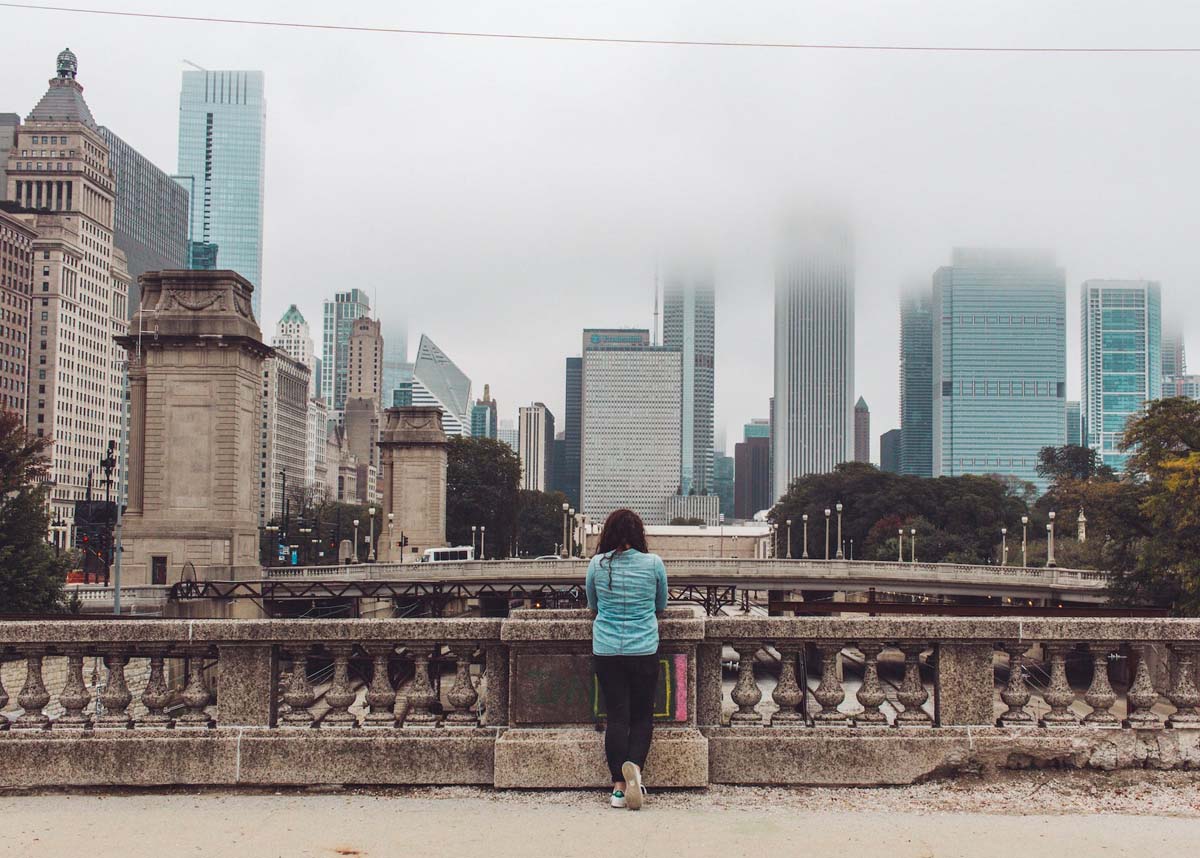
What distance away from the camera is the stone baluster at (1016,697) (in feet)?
25.6

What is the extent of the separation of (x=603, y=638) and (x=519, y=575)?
195 ft

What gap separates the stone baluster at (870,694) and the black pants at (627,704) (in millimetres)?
1628

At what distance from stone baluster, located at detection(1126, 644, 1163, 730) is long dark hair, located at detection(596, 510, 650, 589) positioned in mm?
3764

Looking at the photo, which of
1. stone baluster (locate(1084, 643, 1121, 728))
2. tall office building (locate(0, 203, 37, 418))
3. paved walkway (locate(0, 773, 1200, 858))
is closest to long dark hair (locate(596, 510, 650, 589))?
paved walkway (locate(0, 773, 1200, 858))

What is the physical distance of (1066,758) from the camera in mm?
7723

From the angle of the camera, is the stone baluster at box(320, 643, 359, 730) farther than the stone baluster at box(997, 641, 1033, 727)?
No

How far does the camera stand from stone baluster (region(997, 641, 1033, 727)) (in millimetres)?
7816

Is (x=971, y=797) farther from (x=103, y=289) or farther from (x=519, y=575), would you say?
(x=103, y=289)

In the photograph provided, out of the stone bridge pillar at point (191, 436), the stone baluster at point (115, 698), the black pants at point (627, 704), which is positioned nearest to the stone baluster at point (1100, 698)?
the black pants at point (627, 704)

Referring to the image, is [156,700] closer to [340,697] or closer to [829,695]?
[340,697]

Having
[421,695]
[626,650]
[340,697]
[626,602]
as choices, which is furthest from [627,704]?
[340,697]

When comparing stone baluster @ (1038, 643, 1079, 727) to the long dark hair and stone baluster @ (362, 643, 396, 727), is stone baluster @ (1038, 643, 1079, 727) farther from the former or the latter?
stone baluster @ (362, 643, 396, 727)

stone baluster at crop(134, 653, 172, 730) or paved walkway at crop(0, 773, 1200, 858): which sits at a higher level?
stone baluster at crop(134, 653, 172, 730)

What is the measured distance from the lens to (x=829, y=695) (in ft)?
25.5
